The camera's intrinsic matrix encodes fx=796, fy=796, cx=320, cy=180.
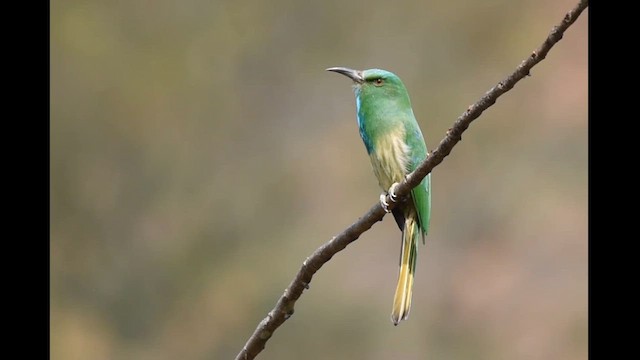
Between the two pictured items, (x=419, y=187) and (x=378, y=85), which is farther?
(x=378, y=85)

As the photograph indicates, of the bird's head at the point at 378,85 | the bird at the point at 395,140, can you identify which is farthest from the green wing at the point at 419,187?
the bird's head at the point at 378,85

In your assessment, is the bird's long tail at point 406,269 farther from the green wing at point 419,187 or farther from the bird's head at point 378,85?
the bird's head at point 378,85

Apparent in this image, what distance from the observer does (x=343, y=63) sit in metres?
6.50

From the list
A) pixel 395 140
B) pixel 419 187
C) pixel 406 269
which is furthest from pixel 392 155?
pixel 406 269

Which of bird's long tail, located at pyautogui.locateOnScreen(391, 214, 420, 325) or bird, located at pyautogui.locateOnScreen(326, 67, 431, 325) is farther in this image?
bird, located at pyautogui.locateOnScreen(326, 67, 431, 325)

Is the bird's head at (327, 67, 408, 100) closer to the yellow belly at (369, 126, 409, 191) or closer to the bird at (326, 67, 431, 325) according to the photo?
the bird at (326, 67, 431, 325)

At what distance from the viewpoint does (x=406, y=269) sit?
244cm

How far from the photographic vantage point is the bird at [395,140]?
98.8 inches

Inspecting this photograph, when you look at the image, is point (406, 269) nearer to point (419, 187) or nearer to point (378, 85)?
point (419, 187)

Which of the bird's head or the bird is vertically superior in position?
the bird's head

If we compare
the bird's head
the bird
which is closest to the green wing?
the bird

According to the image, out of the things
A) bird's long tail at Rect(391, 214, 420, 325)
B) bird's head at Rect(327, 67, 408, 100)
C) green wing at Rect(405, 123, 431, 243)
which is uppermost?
bird's head at Rect(327, 67, 408, 100)

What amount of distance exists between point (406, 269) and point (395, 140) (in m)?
0.41

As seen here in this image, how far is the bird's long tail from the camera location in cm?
226
